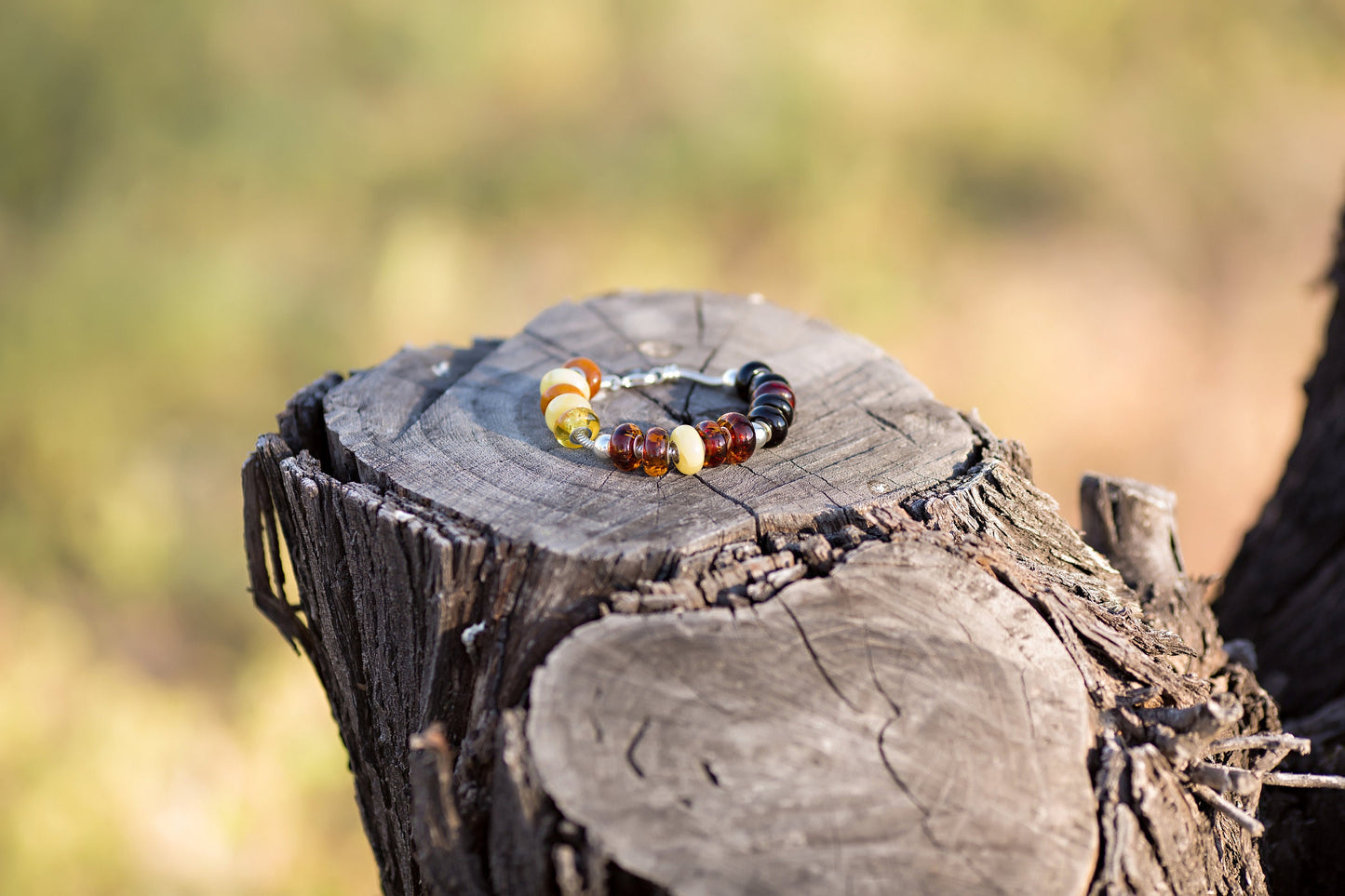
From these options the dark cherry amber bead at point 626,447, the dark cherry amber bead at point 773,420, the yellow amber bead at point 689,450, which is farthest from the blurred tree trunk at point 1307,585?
the dark cherry amber bead at point 626,447

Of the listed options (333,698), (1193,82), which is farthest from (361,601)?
(1193,82)

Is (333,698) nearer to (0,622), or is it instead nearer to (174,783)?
(174,783)

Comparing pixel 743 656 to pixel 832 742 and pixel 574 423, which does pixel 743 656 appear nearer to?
pixel 832 742

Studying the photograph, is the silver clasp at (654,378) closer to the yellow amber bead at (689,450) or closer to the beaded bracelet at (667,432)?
the beaded bracelet at (667,432)

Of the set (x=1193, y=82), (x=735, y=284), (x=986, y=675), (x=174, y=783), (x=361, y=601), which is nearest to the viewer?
(x=986, y=675)

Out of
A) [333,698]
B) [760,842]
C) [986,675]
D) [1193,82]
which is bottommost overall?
[333,698]

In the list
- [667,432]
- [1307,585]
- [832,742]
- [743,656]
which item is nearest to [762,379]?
[667,432]
